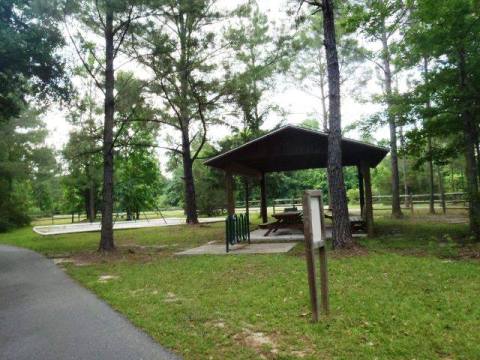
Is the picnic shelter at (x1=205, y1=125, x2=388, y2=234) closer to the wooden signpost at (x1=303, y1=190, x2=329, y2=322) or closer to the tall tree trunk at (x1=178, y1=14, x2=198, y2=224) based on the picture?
the tall tree trunk at (x1=178, y1=14, x2=198, y2=224)

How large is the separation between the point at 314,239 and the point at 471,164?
7361 mm

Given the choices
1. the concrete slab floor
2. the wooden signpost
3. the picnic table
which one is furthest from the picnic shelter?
the wooden signpost

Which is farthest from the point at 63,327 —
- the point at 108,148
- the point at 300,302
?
the point at 108,148

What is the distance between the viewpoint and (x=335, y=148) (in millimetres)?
9281

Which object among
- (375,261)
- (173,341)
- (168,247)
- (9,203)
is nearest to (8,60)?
(168,247)

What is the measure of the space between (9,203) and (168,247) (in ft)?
59.0

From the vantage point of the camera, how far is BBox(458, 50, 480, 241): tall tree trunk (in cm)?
903

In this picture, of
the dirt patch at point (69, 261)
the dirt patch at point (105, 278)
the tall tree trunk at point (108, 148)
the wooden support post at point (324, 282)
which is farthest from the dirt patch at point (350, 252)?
the tall tree trunk at point (108, 148)

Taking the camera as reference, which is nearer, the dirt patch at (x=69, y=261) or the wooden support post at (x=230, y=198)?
the dirt patch at (x=69, y=261)

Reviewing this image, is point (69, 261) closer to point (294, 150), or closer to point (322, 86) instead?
point (294, 150)

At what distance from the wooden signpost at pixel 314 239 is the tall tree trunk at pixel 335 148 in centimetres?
473

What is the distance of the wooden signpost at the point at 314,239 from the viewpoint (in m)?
4.26

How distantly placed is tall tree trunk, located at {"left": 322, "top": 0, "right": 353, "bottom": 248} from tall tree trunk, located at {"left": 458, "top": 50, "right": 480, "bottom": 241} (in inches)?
117

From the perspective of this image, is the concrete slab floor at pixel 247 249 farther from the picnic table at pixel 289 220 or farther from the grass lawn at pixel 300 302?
the picnic table at pixel 289 220
